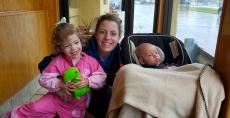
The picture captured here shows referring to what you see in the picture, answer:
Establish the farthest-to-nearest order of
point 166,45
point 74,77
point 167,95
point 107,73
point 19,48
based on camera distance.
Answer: point 19,48 → point 166,45 → point 107,73 → point 74,77 → point 167,95

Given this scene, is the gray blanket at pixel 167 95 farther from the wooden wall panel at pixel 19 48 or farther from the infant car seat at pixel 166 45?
the wooden wall panel at pixel 19 48

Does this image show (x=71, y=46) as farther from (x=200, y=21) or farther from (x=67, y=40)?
(x=200, y=21)

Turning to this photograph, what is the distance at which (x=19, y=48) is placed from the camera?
8.20 feet

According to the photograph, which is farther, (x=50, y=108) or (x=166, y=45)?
(x=166, y=45)

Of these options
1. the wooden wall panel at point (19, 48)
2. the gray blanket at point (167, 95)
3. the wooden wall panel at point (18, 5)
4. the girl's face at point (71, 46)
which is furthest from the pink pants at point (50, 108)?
the wooden wall panel at point (18, 5)

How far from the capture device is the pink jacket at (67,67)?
4.60 feet

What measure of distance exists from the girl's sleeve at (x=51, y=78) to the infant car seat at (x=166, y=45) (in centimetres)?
51

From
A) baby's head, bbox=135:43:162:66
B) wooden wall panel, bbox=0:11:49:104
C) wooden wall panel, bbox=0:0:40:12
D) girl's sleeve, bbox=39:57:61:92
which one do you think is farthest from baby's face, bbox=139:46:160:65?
wooden wall panel, bbox=0:0:40:12

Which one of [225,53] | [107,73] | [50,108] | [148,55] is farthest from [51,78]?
[225,53]

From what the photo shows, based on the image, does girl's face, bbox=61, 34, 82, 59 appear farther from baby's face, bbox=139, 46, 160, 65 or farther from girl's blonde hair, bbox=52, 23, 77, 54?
baby's face, bbox=139, 46, 160, 65

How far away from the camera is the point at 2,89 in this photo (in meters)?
2.12

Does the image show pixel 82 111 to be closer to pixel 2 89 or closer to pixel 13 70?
→ pixel 2 89

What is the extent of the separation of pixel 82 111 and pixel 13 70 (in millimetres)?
1142

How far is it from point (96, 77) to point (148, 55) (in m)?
0.46
